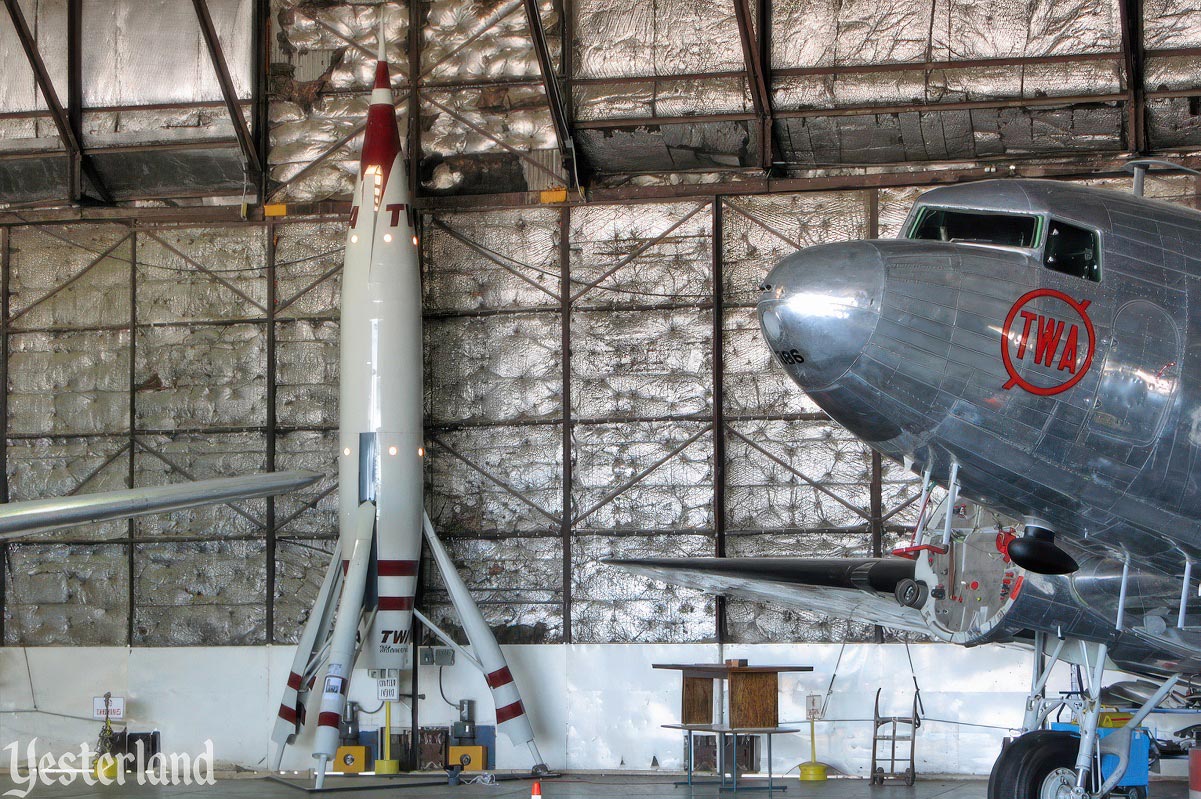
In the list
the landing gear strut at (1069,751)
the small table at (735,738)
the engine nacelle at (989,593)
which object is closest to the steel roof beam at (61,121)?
the small table at (735,738)

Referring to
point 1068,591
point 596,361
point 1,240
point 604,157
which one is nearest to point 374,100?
point 604,157

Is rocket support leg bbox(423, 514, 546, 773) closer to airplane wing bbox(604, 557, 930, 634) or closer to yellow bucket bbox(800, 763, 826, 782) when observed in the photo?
airplane wing bbox(604, 557, 930, 634)

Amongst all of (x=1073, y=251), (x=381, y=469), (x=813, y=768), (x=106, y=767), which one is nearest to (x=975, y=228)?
(x=1073, y=251)

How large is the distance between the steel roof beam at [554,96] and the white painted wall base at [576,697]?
7.75 metres

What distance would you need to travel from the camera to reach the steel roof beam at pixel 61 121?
20.2 meters

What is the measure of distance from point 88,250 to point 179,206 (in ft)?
5.62

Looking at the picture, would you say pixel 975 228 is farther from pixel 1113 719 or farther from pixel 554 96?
pixel 554 96

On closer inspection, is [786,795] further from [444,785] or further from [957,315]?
[957,315]

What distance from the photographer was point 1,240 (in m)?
21.9

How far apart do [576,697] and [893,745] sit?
487 centimetres

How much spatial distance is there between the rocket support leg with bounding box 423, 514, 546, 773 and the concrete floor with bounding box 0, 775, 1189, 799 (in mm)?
694

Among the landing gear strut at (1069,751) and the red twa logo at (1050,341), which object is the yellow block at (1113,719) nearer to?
the landing gear strut at (1069,751)

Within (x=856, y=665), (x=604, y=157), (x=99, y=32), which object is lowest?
(x=856, y=665)

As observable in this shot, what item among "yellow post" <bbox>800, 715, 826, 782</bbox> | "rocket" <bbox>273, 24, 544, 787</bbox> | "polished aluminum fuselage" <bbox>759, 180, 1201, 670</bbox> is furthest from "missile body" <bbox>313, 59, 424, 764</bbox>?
"polished aluminum fuselage" <bbox>759, 180, 1201, 670</bbox>
